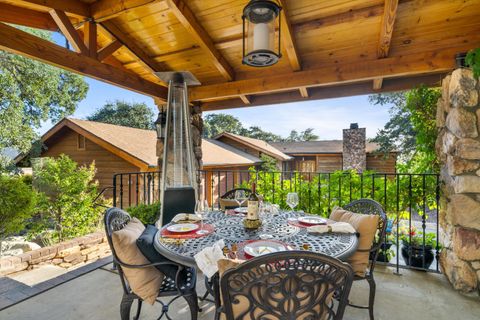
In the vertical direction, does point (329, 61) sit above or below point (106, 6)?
below

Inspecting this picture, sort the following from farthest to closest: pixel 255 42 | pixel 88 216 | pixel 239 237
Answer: pixel 88 216, pixel 255 42, pixel 239 237

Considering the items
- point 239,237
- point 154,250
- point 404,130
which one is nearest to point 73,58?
point 154,250

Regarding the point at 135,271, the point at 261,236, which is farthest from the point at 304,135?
the point at 135,271

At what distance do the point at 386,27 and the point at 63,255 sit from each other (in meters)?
4.78

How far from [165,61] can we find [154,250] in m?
3.02

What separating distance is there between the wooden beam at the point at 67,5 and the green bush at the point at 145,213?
2.73m

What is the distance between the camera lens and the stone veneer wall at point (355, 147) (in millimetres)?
11039

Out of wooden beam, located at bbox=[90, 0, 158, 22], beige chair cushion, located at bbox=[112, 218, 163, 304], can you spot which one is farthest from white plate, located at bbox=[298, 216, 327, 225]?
wooden beam, located at bbox=[90, 0, 158, 22]

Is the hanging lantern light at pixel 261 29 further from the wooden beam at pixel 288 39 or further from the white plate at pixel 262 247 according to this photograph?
the white plate at pixel 262 247

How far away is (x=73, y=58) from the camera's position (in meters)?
2.73

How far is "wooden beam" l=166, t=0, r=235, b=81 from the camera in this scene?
266 centimetres

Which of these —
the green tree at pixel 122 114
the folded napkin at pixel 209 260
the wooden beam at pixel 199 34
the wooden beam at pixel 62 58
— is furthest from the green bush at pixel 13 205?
the green tree at pixel 122 114

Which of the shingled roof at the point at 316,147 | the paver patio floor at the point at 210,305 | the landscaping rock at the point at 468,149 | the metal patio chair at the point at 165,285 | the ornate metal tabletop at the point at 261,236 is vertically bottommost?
the paver patio floor at the point at 210,305

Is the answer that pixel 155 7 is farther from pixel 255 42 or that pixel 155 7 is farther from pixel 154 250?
pixel 154 250
